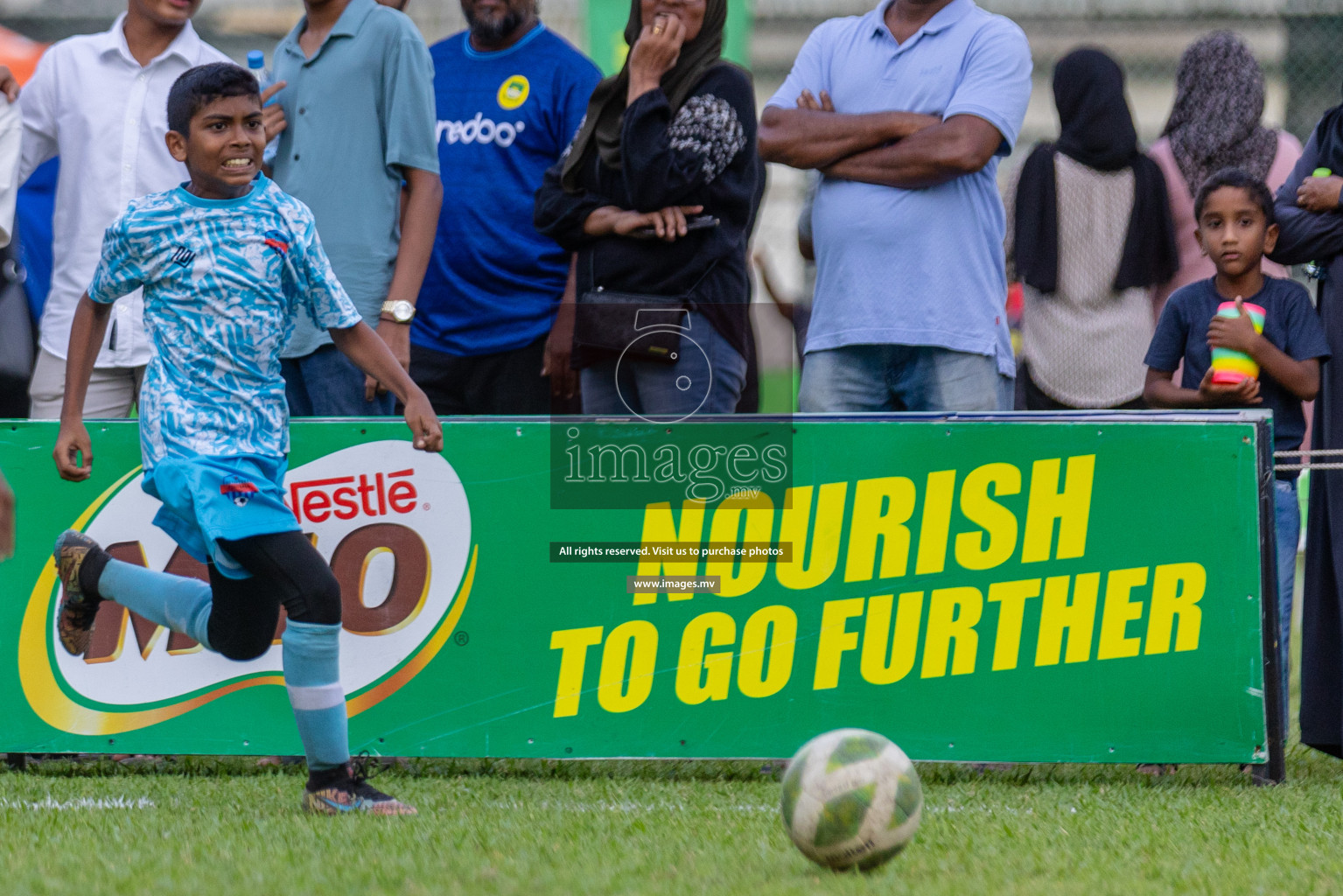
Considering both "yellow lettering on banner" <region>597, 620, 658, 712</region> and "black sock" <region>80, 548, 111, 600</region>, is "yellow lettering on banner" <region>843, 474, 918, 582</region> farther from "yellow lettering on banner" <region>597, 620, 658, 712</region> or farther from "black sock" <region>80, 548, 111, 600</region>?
"black sock" <region>80, 548, 111, 600</region>

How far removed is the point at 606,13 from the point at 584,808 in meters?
4.57

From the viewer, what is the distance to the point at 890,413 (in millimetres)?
5027

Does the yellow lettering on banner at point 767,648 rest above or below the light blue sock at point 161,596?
below

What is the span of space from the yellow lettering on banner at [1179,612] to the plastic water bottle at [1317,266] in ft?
3.85

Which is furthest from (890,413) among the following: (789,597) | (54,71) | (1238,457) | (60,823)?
(54,71)

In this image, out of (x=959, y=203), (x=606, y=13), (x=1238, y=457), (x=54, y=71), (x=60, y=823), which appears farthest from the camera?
(x=606, y=13)

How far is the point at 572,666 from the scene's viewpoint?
16.8ft

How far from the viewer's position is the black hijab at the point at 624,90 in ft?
18.1

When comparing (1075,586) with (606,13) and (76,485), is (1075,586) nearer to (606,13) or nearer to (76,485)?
(76,485)

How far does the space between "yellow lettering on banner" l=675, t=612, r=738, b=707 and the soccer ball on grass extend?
4.53ft

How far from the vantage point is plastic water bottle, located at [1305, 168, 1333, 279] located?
5.32 metres

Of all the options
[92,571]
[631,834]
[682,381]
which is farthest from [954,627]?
[92,571]

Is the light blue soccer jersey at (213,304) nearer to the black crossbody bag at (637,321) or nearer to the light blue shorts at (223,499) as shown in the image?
the light blue shorts at (223,499)

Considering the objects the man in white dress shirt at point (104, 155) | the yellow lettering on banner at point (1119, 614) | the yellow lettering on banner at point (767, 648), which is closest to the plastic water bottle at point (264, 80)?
the man in white dress shirt at point (104, 155)
